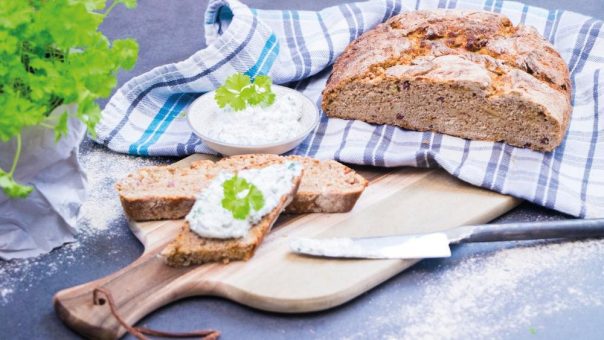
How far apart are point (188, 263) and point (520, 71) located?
1919mm

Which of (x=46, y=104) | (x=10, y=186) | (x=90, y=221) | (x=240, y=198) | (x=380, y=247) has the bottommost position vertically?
(x=90, y=221)

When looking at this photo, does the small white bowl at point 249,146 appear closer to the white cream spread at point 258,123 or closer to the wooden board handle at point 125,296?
the white cream spread at point 258,123

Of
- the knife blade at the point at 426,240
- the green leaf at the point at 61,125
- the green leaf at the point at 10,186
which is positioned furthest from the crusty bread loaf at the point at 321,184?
the green leaf at the point at 10,186

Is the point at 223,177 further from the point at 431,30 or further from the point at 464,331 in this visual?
the point at 431,30

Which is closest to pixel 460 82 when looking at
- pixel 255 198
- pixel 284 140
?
pixel 284 140

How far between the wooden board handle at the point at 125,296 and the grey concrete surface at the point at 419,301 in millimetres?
65

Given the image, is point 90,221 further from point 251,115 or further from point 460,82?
point 460,82

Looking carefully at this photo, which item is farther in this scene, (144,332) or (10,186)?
(144,332)

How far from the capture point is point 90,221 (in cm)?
344

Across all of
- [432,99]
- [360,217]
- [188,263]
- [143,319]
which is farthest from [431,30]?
[143,319]

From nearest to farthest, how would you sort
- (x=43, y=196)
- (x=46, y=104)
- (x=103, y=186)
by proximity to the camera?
1. (x=46, y=104)
2. (x=43, y=196)
3. (x=103, y=186)

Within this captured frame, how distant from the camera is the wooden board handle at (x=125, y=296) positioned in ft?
9.18

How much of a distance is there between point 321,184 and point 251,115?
0.64 m

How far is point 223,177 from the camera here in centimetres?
329
